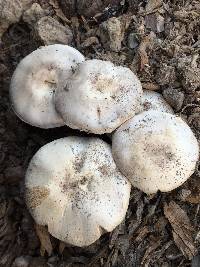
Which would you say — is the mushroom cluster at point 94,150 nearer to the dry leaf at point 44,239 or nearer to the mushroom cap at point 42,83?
the mushroom cap at point 42,83

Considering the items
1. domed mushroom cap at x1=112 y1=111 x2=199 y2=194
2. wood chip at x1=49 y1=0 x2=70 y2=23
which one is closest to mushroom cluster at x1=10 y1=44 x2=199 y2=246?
domed mushroom cap at x1=112 y1=111 x2=199 y2=194

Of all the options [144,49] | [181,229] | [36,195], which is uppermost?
[144,49]

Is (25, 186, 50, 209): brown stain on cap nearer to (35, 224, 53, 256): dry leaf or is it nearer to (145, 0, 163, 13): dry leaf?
(35, 224, 53, 256): dry leaf

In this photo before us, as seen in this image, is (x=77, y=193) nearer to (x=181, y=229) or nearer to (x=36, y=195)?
(x=36, y=195)

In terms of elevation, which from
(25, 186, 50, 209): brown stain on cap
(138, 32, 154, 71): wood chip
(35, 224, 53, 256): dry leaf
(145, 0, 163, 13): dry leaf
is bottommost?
(35, 224, 53, 256): dry leaf

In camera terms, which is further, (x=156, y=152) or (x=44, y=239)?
(x=44, y=239)

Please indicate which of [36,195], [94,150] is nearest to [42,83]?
[94,150]

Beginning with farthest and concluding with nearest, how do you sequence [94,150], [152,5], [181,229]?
[152,5] < [181,229] < [94,150]

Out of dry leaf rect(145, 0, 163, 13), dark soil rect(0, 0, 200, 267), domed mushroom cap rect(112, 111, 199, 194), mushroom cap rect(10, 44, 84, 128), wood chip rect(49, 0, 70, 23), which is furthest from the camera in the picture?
wood chip rect(49, 0, 70, 23)
